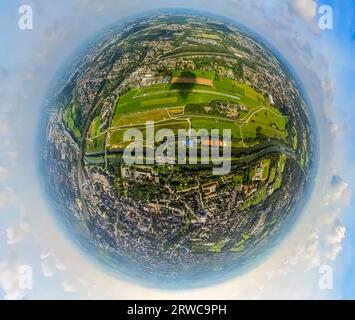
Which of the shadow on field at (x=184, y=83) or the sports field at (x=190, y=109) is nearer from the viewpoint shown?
the sports field at (x=190, y=109)

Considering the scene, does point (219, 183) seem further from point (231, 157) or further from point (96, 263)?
point (96, 263)

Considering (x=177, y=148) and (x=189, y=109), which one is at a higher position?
(x=189, y=109)

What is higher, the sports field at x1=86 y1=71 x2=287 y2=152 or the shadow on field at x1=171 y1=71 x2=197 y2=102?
the shadow on field at x1=171 y1=71 x2=197 y2=102

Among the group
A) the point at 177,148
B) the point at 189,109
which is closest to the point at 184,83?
the point at 189,109

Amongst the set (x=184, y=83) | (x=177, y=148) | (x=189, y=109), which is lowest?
(x=177, y=148)

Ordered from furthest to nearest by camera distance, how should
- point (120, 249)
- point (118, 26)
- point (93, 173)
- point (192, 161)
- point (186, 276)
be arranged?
1. point (118, 26)
2. point (186, 276)
3. point (120, 249)
4. point (93, 173)
5. point (192, 161)

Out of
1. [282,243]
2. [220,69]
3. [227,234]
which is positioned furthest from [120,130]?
[282,243]

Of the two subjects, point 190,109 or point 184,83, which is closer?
point 190,109

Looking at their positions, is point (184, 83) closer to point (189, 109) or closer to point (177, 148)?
point (189, 109)
